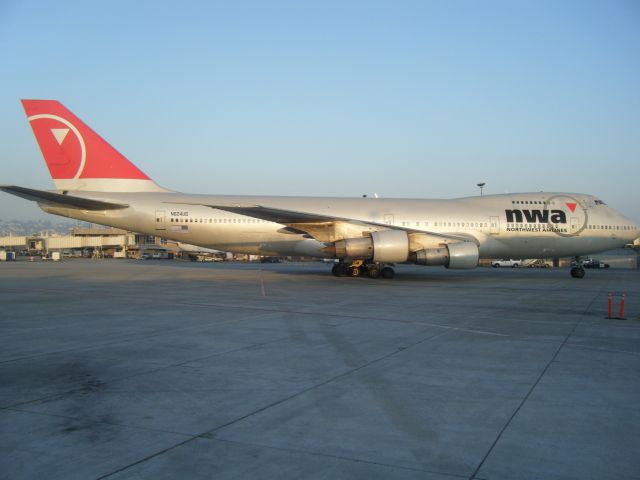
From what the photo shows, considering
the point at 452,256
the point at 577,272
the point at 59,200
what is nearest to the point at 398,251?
the point at 452,256

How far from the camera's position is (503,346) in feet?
27.0

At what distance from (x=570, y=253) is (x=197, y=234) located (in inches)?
683

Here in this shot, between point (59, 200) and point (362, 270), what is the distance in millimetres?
13048

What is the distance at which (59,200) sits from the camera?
67.2ft

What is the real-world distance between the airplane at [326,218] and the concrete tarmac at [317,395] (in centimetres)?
966

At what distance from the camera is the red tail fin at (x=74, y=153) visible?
2131 centimetres

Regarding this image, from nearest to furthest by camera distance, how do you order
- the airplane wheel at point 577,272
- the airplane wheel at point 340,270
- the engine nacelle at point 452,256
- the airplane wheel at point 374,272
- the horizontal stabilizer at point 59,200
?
the horizontal stabilizer at point 59,200 < the engine nacelle at point 452,256 < the airplane wheel at point 374,272 < the airplane wheel at point 340,270 < the airplane wheel at point 577,272

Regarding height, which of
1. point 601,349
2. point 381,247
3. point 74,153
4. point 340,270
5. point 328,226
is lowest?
point 601,349

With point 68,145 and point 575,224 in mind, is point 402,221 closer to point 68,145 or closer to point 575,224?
point 575,224

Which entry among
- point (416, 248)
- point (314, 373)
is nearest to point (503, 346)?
point (314, 373)

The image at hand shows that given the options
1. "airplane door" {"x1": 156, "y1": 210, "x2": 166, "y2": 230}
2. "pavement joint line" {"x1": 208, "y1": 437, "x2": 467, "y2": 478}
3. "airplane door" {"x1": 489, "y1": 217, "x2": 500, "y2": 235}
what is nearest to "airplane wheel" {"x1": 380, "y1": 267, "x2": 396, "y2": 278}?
"airplane door" {"x1": 489, "y1": 217, "x2": 500, "y2": 235}

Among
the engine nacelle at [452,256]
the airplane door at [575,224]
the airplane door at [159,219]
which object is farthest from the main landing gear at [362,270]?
the airplane door at [575,224]

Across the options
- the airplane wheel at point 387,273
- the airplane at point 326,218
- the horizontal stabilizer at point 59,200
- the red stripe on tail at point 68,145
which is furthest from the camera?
the airplane wheel at point 387,273

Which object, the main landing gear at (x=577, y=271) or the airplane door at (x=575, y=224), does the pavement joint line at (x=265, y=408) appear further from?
the main landing gear at (x=577, y=271)
